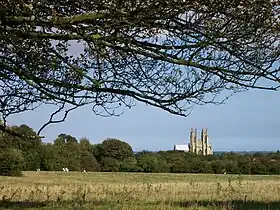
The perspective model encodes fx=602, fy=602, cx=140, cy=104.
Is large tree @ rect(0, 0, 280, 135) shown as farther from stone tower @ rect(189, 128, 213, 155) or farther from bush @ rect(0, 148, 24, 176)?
stone tower @ rect(189, 128, 213, 155)

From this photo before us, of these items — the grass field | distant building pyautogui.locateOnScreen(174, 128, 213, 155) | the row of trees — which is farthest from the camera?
distant building pyautogui.locateOnScreen(174, 128, 213, 155)

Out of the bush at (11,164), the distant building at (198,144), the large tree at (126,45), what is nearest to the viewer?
the large tree at (126,45)

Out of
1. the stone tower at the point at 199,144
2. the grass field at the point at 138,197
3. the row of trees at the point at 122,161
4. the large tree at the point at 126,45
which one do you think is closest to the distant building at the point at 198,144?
the stone tower at the point at 199,144

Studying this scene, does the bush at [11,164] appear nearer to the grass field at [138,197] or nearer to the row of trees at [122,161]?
the row of trees at [122,161]

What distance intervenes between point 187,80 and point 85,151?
39275 millimetres

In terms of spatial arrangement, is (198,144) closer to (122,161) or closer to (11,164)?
(122,161)

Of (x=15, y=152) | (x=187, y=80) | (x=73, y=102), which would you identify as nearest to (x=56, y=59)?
(x=73, y=102)

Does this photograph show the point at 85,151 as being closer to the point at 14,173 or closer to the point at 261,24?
the point at 14,173

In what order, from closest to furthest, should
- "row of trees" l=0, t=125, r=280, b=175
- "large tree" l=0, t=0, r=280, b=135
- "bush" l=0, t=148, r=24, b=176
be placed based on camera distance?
"large tree" l=0, t=0, r=280, b=135 < "bush" l=0, t=148, r=24, b=176 < "row of trees" l=0, t=125, r=280, b=175

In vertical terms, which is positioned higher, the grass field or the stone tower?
the stone tower

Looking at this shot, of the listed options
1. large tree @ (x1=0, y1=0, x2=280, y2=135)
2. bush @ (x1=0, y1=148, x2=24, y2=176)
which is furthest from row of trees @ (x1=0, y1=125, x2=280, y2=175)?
large tree @ (x1=0, y1=0, x2=280, y2=135)

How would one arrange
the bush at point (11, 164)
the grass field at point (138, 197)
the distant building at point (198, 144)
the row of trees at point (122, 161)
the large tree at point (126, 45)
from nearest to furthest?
the large tree at point (126, 45) < the grass field at point (138, 197) < the bush at point (11, 164) < the row of trees at point (122, 161) < the distant building at point (198, 144)

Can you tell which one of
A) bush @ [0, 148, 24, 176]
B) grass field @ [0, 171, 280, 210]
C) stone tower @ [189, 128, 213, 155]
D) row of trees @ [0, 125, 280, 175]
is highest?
stone tower @ [189, 128, 213, 155]

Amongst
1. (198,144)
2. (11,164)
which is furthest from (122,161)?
(198,144)
